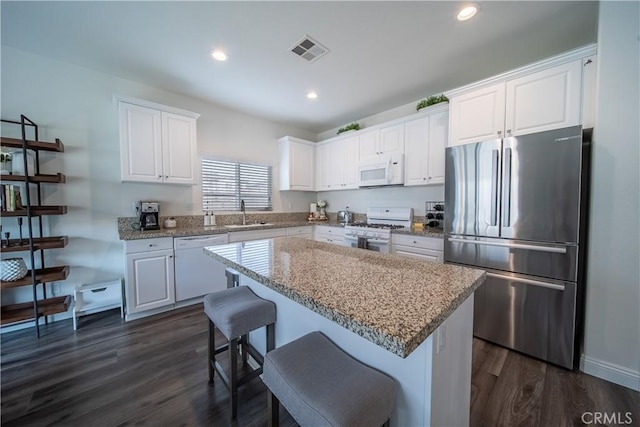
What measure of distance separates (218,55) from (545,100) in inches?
117

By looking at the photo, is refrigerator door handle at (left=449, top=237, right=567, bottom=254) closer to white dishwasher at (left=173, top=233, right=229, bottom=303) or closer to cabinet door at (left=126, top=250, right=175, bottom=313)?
white dishwasher at (left=173, top=233, right=229, bottom=303)

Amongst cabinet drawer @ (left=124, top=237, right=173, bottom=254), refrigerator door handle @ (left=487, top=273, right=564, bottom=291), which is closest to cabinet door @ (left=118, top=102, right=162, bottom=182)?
cabinet drawer @ (left=124, top=237, right=173, bottom=254)

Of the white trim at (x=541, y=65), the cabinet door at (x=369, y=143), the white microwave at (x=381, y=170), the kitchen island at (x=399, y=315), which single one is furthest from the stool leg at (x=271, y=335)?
the cabinet door at (x=369, y=143)

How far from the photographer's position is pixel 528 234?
192 cm

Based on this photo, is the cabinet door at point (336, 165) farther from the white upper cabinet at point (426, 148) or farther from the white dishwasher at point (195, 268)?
the white dishwasher at point (195, 268)

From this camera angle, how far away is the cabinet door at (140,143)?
266cm

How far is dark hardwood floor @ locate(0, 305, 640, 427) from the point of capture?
1.42m

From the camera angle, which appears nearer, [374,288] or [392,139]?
[374,288]

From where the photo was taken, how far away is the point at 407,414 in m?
0.92

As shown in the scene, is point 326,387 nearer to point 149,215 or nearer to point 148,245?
point 148,245

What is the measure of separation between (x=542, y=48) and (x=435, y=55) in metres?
0.95

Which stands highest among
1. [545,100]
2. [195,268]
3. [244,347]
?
[545,100]

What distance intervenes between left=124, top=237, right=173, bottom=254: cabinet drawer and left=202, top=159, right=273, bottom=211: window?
0.95 m

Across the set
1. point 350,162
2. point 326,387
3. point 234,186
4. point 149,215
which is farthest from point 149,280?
point 350,162
